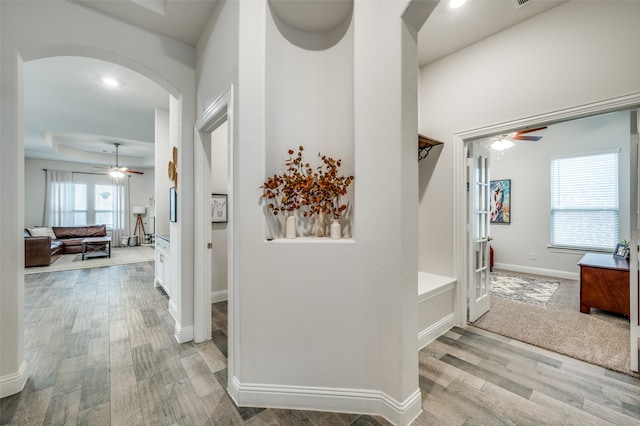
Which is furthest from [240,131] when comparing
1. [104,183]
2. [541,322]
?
[104,183]

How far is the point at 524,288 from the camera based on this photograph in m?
4.23

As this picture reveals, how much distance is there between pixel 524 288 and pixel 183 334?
16.1 feet

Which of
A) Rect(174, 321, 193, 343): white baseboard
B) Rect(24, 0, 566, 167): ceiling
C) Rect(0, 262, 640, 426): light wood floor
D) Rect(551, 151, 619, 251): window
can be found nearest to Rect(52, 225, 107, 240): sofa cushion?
Rect(24, 0, 566, 167): ceiling

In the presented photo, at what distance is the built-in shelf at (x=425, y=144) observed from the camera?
2.77 m

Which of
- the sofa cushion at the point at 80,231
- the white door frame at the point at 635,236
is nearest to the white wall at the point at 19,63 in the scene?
the white door frame at the point at 635,236

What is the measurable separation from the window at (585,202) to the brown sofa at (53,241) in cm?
1049

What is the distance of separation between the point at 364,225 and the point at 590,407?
190 centimetres

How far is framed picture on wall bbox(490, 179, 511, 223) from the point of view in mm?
5551

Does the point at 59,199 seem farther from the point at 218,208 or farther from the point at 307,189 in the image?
the point at 307,189

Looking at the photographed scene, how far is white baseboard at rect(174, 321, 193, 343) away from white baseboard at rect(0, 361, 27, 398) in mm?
1005

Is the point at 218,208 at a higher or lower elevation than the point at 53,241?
higher

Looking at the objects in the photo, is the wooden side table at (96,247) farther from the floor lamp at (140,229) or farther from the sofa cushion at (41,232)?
the floor lamp at (140,229)

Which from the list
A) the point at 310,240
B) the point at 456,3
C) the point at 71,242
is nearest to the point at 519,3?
the point at 456,3

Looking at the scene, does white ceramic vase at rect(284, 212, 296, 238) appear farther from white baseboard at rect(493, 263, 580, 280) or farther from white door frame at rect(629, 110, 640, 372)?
white baseboard at rect(493, 263, 580, 280)
